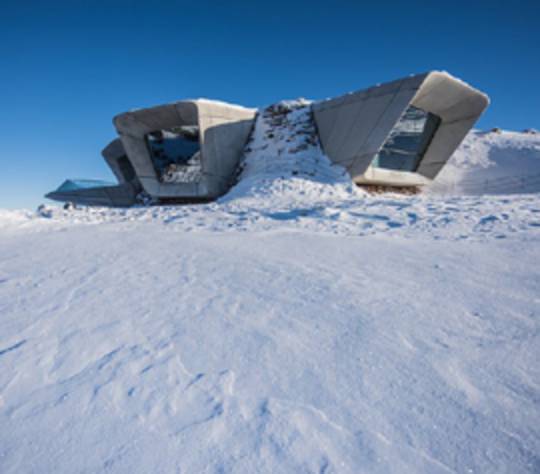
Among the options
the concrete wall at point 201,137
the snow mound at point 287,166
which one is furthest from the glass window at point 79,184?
the snow mound at point 287,166

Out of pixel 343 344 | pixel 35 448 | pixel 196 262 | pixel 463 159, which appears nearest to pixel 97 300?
pixel 196 262

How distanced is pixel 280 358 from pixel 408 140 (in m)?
13.3

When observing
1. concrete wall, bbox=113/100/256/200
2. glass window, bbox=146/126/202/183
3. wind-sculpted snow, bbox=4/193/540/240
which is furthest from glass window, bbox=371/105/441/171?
glass window, bbox=146/126/202/183

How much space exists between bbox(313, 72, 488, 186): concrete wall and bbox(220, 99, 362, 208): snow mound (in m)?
0.62

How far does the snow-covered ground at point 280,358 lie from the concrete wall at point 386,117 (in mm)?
7628

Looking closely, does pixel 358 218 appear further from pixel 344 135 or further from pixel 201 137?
pixel 201 137

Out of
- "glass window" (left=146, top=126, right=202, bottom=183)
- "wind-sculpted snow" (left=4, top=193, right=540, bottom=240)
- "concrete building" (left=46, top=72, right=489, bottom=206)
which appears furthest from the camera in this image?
"glass window" (left=146, top=126, right=202, bottom=183)

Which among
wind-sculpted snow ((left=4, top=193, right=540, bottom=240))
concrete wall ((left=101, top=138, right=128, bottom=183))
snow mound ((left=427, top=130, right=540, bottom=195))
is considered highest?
concrete wall ((left=101, top=138, right=128, bottom=183))

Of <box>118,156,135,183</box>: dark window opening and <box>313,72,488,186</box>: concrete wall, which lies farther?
<box>118,156,135,183</box>: dark window opening

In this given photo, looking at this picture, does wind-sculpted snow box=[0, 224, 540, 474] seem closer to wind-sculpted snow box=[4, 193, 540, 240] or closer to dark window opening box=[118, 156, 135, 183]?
wind-sculpted snow box=[4, 193, 540, 240]

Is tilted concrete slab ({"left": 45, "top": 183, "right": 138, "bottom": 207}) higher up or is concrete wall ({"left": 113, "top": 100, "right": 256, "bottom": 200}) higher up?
concrete wall ({"left": 113, "top": 100, "right": 256, "bottom": 200})

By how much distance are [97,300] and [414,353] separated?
2268 mm

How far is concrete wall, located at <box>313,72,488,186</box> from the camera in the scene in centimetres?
947

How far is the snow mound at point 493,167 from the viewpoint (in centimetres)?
1316
